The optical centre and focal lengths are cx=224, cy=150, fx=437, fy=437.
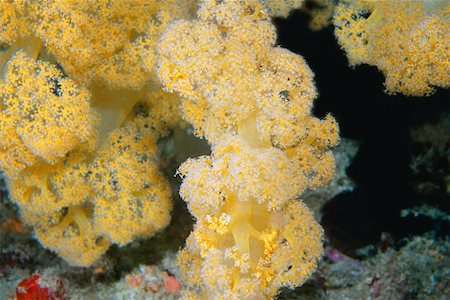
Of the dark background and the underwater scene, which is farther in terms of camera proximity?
the dark background

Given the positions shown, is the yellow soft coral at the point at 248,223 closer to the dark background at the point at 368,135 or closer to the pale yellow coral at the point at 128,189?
the pale yellow coral at the point at 128,189

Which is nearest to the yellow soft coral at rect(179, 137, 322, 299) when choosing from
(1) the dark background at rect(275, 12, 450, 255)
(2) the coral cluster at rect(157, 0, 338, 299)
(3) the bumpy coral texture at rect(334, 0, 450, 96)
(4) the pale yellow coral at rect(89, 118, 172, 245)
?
(2) the coral cluster at rect(157, 0, 338, 299)

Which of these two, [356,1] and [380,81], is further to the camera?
[380,81]

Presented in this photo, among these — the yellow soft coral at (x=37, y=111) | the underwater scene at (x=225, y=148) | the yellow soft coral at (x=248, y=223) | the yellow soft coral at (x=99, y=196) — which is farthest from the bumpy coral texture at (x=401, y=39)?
the yellow soft coral at (x=37, y=111)

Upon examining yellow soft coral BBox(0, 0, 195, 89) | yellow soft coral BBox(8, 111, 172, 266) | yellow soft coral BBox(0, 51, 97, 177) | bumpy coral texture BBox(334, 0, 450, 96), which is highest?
bumpy coral texture BBox(334, 0, 450, 96)

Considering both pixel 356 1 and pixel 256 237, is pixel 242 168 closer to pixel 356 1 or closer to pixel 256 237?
pixel 256 237

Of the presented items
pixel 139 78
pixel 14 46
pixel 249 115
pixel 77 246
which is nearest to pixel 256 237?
pixel 249 115

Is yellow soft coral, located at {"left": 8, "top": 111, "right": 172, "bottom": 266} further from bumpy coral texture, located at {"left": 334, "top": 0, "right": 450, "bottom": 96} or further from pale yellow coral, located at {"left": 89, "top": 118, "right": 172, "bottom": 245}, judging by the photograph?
bumpy coral texture, located at {"left": 334, "top": 0, "right": 450, "bottom": 96}
